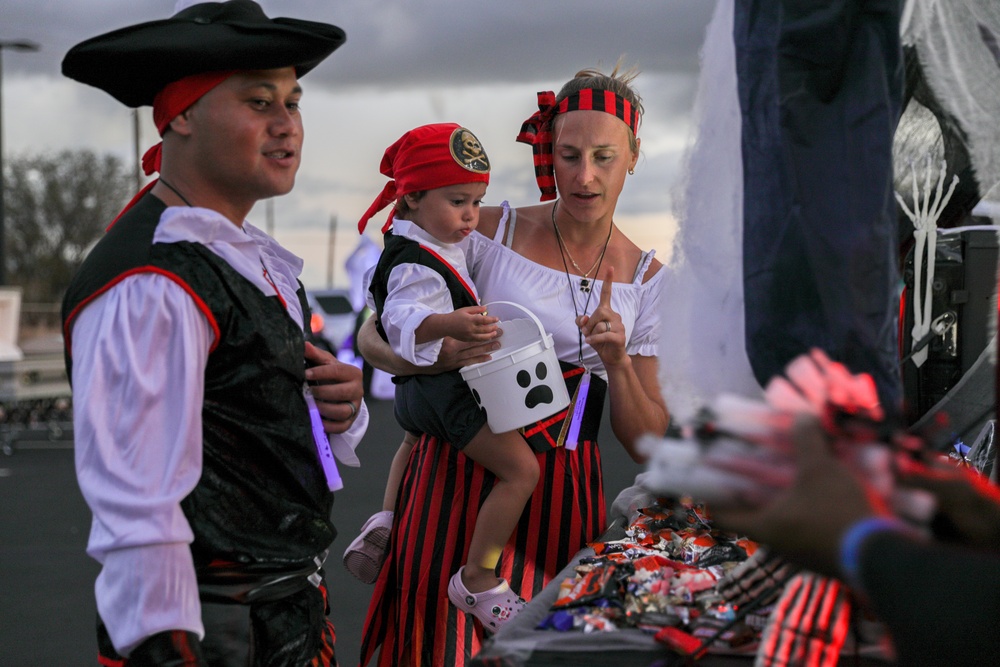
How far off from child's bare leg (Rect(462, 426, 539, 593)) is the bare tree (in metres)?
31.9

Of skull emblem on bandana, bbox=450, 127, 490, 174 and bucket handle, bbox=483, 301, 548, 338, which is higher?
skull emblem on bandana, bbox=450, 127, 490, 174

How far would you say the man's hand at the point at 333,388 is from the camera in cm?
187

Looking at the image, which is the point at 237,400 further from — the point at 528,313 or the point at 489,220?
the point at 489,220

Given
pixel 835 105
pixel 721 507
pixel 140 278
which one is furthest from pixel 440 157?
pixel 721 507

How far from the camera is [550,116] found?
2.77 metres

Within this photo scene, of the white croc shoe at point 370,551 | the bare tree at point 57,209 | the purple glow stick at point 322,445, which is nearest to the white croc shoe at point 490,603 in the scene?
the white croc shoe at point 370,551

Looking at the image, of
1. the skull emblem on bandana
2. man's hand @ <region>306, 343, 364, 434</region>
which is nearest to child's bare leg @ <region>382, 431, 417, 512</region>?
the skull emblem on bandana

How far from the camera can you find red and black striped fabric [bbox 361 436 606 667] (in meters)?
2.61

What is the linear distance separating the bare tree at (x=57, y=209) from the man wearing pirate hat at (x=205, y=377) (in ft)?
106

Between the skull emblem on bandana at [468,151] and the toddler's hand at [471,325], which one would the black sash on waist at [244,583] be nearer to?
the toddler's hand at [471,325]

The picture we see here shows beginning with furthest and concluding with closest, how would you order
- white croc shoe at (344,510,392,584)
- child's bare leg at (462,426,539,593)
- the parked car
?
1. the parked car
2. white croc shoe at (344,510,392,584)
3. child's bare leg at (462,426,539,593)

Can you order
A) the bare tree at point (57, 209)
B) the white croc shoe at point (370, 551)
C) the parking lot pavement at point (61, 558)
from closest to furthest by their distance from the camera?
the white croc shoe at point (370, 551) → the parking lot pavement at point (61, 558) → the bare tree at point (57, 209)

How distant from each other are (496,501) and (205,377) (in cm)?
109

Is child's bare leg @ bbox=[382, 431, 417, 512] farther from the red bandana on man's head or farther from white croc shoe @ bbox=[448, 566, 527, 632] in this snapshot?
the red bandana on man's head
